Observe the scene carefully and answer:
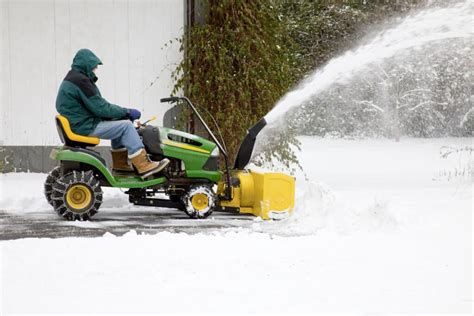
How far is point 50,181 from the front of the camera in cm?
757

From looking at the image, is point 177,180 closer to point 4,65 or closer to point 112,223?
point 112,223

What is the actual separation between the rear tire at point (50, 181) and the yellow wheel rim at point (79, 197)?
53 cm

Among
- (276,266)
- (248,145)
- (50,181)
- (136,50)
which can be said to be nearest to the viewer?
(276,266)

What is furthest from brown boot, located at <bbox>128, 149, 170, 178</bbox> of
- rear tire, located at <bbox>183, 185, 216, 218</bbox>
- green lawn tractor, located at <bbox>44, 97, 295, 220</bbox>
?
rear tire, located at <bbox>183, 185, 216, 218</bbox>

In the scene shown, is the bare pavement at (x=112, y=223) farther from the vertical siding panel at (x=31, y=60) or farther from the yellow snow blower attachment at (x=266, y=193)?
the vertical siding panel at (x=31, y=60)

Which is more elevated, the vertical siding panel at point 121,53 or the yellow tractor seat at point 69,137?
the vertical siding panel at point 121,53

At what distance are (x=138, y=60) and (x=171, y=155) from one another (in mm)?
3554

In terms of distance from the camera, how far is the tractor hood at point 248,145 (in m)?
7.26

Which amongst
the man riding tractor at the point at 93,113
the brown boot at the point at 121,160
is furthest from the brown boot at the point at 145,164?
the brown boot at the point at 121,160

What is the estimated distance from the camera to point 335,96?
23391 mm

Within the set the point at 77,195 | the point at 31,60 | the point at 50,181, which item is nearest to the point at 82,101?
the point at 77,195

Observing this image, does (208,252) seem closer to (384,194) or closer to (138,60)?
(384,194)

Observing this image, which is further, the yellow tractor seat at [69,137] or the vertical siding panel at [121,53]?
the vertical siding panel at [121,53]

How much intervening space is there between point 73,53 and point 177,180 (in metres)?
3.99
